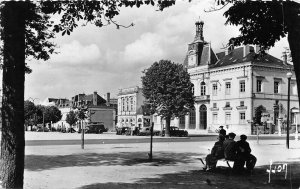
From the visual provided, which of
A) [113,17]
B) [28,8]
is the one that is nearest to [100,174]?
[113,17]

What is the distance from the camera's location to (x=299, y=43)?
704 centimetres

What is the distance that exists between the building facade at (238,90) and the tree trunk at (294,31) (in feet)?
159

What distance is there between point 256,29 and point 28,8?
6.13 metres

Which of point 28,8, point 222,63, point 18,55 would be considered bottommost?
point 18,55

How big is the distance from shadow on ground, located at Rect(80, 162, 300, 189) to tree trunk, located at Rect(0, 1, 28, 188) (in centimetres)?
281

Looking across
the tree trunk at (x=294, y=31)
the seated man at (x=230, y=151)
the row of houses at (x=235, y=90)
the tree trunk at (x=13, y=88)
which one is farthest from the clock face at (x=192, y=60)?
the tree trunk at (x=13, y=88)

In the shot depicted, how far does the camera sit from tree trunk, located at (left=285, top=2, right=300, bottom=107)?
705cm

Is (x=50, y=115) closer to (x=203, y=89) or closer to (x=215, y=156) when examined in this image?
(x=203, y=89)

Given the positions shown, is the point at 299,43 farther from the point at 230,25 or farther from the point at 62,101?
the point at 62,101

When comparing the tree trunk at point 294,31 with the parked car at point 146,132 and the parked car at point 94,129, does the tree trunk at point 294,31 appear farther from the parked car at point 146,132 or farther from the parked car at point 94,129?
the parked car at point 94,129

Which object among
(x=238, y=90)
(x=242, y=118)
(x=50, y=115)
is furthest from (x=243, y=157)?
(x=50, y=115)

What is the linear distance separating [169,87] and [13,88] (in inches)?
1540

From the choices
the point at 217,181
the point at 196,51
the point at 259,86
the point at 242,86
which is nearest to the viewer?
the point at 217,181

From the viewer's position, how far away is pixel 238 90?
199 ft
